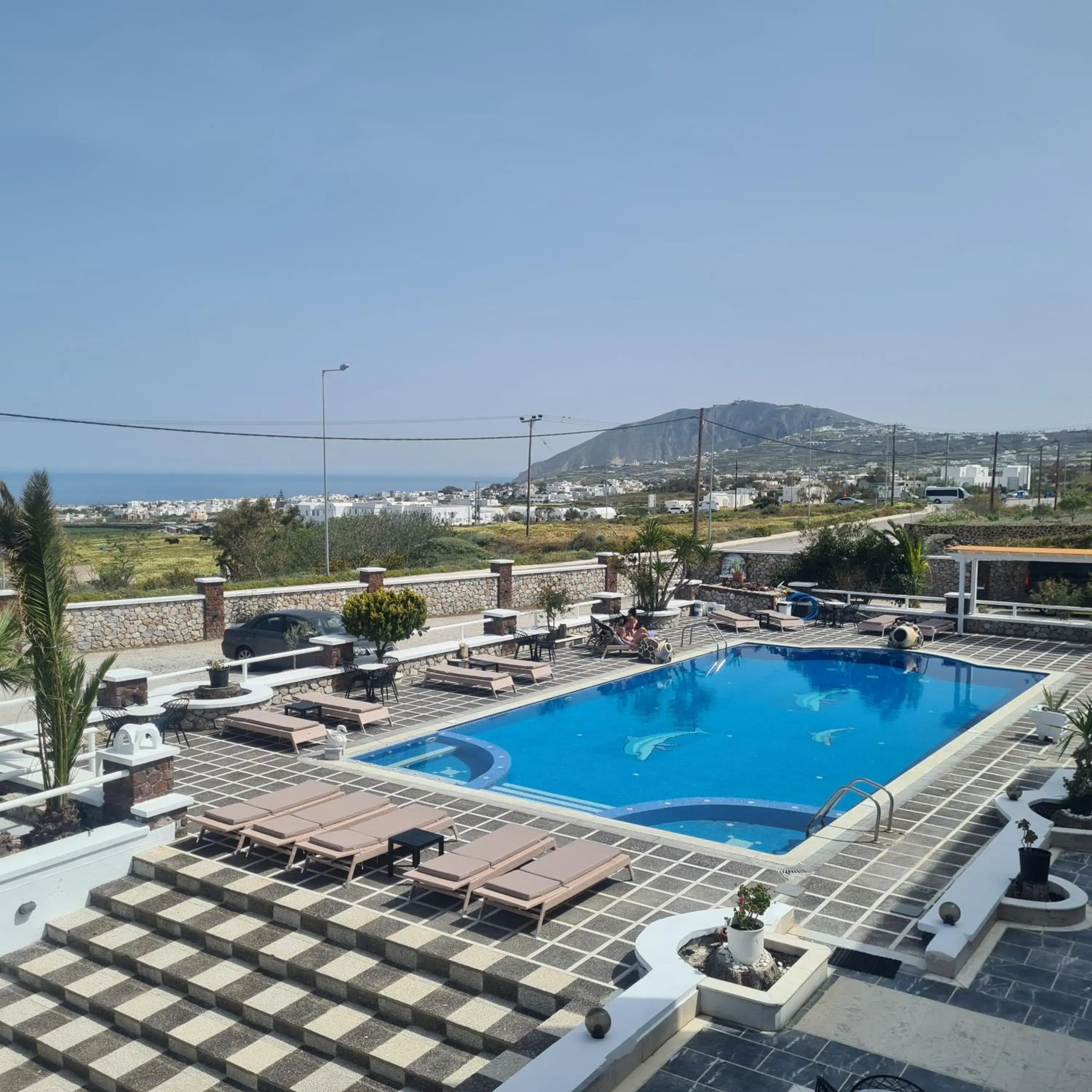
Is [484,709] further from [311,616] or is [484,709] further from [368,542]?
[368,542]

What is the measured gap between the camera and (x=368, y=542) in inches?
1407

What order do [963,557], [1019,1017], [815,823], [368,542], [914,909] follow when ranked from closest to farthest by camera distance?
[1019,1017]
[914,909]
[815,823]
[963,557]
[368,542]

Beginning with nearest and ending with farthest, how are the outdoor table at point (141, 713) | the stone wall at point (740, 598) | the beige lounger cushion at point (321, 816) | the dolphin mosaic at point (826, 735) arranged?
the beige lounger cushion at point (321, 816) → the outdoor table at point (141, 713) → the dolphin mosaic at point (826, 735) → the stone wall at point (740, 598)

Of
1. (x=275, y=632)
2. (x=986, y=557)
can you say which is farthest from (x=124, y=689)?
(x=986, y=557)

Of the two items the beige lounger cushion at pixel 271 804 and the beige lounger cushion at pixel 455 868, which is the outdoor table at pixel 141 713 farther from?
the beige lounger cushion at pixel 455 868

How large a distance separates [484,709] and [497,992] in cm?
859

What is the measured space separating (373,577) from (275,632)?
448 cm

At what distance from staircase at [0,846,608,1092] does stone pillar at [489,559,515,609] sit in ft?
56.1

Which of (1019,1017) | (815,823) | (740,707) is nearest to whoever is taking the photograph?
(1019,1017)

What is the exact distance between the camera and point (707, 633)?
23000 mm

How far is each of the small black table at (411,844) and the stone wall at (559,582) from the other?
1720 cm

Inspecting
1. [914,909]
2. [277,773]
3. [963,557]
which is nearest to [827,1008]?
[914,909]

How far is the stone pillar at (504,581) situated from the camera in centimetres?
2517

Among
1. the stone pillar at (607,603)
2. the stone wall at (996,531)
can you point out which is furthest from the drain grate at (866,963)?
the stone wall at (996,531)
